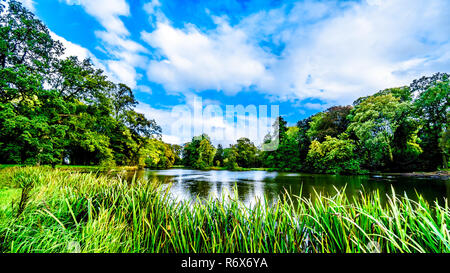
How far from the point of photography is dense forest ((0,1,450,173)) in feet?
32.8

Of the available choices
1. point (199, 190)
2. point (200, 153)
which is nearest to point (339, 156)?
point (199, 190)

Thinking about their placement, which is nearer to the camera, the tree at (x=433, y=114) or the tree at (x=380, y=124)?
the tree at (x=433, y=114)

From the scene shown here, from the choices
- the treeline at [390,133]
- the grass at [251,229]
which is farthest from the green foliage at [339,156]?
the grass at [251,229]

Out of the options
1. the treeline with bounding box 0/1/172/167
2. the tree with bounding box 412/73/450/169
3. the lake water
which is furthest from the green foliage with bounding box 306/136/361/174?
the treeline with bounding box 0/1/172/167

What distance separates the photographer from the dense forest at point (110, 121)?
998 centimetres

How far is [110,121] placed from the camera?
1502 centimetres

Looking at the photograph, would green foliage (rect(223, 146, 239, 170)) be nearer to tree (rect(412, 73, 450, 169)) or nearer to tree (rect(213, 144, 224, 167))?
tree (rect(213, 144, 224, 167))

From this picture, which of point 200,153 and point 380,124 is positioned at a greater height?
point 380,124

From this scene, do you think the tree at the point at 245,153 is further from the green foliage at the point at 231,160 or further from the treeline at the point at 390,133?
the treeline at the point at 390,133

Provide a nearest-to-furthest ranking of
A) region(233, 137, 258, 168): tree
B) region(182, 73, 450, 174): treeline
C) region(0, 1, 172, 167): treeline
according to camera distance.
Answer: region(0, 1, 172, 167): treeline → region(182, 73, 450, 174): treeline → region(233, 137, 258, 168): tree

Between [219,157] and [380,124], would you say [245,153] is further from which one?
[380,124]

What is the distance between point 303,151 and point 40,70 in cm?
3468
